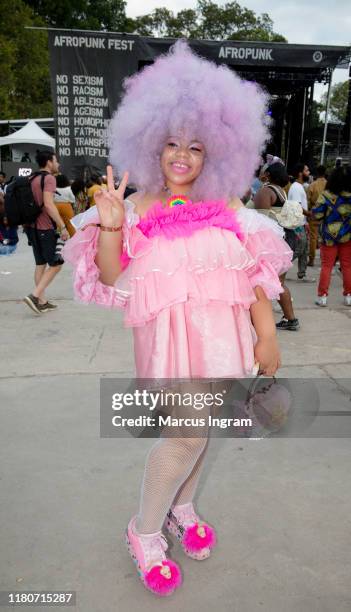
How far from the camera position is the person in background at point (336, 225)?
19.0ft

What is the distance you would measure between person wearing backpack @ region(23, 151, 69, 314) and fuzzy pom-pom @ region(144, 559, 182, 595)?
4.04 meters

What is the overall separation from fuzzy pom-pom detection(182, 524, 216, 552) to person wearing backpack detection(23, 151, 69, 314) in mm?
3909

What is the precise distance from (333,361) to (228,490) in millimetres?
2050

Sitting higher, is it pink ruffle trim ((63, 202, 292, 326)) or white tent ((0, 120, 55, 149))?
white tent ((0, 120, 55, 149))

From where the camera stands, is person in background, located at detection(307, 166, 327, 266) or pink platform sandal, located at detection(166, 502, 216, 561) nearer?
pink platform sandal, located at detection(166, 502, 216, 561)

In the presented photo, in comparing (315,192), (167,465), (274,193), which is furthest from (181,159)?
(315,192)

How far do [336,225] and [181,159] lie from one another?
4.37 metres

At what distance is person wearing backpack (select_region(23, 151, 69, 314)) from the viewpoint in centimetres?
554

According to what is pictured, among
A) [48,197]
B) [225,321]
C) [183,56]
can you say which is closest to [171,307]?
[225,321]

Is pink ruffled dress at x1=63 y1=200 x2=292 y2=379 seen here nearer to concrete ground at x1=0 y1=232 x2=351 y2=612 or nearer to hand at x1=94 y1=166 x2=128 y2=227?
hand at x1=94 y1=166 x2=128 y2=227

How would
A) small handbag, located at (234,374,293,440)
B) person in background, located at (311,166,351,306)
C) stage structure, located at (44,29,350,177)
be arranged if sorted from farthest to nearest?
stage structure, located at (44,29,350,177) < person in background, located at (311,166,351,306) < small handbag, located at (234,374,293,440)

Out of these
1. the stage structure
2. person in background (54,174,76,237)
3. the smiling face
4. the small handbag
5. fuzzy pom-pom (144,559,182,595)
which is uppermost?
the stage structure

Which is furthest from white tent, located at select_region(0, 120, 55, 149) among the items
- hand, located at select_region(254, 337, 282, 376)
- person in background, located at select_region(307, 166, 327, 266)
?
hand, located at select_region(254, 337, 282, 376)

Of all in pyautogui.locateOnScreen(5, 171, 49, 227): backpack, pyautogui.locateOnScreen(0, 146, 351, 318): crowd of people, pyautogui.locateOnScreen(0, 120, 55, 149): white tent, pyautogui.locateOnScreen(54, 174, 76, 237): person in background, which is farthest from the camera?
pyautogui.locateOnScreen(0, 120, 55, 149): white tent
